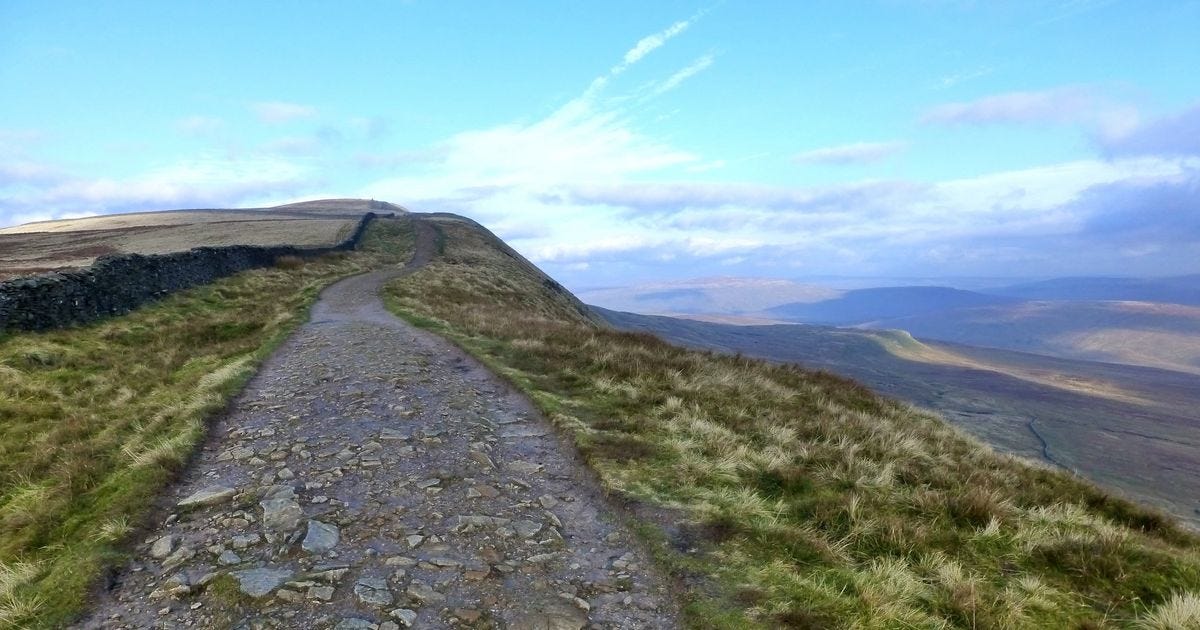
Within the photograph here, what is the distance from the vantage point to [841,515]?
8.61 m

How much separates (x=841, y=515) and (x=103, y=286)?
1115 inches

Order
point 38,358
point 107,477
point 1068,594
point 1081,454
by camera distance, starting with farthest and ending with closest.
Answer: point 1081,454, point 38,358, point 107,477, point 1068,594

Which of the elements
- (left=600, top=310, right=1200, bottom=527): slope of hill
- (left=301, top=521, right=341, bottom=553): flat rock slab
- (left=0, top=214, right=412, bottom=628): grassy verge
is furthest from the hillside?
(left=600, top=310, right=1200, bottom=527): slope of hill

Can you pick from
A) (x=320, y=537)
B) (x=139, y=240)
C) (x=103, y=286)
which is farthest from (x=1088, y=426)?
(x=139, y=240)

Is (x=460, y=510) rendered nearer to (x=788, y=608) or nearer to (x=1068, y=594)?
(x=788, y=608)

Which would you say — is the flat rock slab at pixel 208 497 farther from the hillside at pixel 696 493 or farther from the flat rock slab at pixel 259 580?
the flat rock slab at pixel 259 580

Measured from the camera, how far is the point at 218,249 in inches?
1329

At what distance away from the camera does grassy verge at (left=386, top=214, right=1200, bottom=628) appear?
20.9 feet

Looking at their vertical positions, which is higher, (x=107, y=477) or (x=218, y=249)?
(x=218, y=249)

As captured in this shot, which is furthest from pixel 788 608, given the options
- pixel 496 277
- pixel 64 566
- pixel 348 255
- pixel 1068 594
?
pixel 348 255

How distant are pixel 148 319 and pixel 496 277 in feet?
95.5

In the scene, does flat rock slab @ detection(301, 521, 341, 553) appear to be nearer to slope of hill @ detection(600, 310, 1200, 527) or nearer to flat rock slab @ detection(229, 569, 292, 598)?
flat rock slab @ detection(229, 569, 292, 598)

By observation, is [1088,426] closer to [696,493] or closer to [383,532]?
[696,493]

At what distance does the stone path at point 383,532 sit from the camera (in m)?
5.67
